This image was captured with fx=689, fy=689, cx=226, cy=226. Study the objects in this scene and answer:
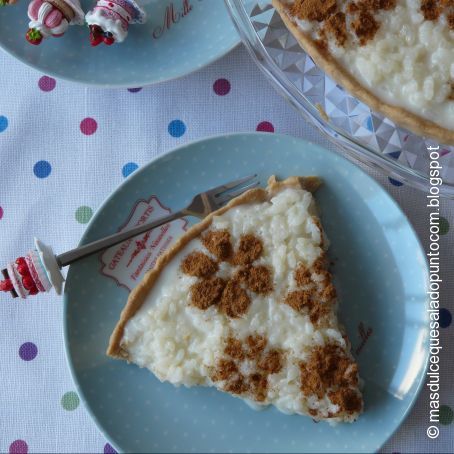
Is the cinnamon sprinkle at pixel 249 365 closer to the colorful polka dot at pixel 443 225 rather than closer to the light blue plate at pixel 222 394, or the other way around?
the light blue plate at pixel 222 394

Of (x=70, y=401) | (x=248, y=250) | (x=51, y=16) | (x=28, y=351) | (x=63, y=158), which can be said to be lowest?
(x=70, y=401)

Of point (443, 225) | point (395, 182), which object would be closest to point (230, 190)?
point (395, 182)

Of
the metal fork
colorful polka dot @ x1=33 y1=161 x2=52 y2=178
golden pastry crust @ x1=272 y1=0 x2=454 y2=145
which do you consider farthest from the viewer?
colorful polka dot @ x1=33 y1=161 x2=52 y2=178

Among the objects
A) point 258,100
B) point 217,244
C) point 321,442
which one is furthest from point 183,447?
point 258,100

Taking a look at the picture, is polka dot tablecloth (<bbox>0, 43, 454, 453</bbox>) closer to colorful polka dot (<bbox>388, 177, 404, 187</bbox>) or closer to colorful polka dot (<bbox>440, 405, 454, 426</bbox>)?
colorful polka dot (<bbox>388, 177, 404, 187</bbox>)

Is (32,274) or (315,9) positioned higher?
(315,9)

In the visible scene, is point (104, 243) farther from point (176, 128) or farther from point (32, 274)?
point (176, 128)

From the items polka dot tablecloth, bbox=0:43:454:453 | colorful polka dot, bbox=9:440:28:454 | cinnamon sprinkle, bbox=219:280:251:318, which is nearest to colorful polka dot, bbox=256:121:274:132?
polka dot tablecloth, bbox=0:43:454:453
